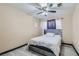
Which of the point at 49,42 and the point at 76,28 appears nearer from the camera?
the point at 76,28

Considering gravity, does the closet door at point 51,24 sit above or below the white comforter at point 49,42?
above

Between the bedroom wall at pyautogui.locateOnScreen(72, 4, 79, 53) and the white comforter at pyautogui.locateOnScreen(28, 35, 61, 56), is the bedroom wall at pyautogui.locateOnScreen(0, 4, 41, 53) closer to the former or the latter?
the white comforter at pyautogui.locateOnScreen(28, 35, 61, 56)

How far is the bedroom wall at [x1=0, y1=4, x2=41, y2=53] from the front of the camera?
1.39m

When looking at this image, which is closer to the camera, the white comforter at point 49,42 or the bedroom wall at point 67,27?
the bedroom wall at point 67,27

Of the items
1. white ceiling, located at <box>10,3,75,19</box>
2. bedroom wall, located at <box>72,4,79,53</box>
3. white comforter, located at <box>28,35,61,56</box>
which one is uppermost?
white ceiling, located at <box>10,3,75,19</box>

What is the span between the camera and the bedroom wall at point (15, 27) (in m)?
1.39

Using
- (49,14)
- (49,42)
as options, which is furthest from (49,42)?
(49,14)

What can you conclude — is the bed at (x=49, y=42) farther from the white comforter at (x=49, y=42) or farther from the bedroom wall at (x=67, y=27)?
the bedroom wall at (x=67, y=27)

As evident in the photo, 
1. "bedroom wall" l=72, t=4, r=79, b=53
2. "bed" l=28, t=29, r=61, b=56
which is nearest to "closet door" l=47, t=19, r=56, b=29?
"bed" l=28, t=29, r=61, b=56

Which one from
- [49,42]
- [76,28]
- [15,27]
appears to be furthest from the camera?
[49,42]

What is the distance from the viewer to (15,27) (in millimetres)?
1478

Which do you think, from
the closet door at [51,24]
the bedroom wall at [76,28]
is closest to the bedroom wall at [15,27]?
the closet door at [51,24]

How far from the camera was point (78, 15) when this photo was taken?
1561 millimetres

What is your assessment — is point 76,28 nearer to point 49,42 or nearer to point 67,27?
point 67,27
